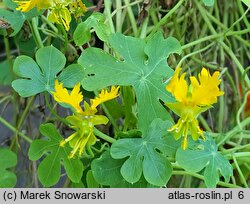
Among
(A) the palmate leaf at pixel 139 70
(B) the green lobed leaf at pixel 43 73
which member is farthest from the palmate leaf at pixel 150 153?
(B) the green lobed leaf at pixel 43 73

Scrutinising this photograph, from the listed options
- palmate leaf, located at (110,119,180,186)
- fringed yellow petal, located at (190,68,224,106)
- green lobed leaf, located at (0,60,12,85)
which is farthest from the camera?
green lobed leaf, located at (0,60,12,85)

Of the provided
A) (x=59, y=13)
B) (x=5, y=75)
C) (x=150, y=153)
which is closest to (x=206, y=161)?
(x=150, y=153)

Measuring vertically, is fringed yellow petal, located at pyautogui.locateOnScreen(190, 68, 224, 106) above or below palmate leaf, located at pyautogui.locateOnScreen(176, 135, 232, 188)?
above

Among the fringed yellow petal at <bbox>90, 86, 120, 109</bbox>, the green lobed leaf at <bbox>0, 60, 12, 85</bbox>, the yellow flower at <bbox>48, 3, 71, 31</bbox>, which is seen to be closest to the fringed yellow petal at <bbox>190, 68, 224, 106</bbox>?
the fringed yellow petal at <bbox>90, 86, 120, 109</bbox>

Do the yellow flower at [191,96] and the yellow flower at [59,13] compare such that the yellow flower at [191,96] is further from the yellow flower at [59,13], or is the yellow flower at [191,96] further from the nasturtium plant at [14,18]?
the nasturtium plant at [14,18]

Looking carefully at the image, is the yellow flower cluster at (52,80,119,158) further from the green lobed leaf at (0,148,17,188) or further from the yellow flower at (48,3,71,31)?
the green lobed leaf at (0,148,17,188)

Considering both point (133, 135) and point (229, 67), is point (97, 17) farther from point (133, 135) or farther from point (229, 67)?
point (229, 67)
